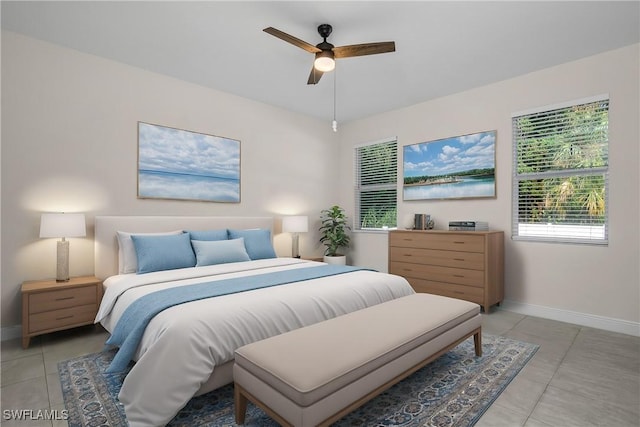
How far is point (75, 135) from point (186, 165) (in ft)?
3.71

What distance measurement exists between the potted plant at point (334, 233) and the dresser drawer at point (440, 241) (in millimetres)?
1069

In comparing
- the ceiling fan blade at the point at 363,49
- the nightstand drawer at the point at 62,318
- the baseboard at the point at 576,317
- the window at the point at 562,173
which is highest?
the ceiling fan blade at the point at 363,49

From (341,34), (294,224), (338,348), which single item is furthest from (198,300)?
(294,224)

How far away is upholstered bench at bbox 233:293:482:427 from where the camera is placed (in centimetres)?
145

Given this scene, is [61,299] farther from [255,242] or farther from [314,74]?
[314,74]

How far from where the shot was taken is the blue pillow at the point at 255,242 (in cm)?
399

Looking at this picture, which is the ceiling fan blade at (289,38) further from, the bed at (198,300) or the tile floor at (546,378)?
the tile floor at (546,378)

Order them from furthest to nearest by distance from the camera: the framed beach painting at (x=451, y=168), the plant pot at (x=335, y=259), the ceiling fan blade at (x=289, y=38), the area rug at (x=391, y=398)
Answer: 1. the plant pot at (x=335, y=259)
2. the framed beach painting at (x=451, y=168)
3. the ceiling fan blade at (x=289, y=38)
4. the area rug at (x=391, y=398)

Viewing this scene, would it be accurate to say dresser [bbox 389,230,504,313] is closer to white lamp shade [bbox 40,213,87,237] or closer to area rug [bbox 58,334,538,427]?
area rug [bbox 58,334,538,427]

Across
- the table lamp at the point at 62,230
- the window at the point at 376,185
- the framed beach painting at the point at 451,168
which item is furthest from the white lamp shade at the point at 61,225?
the framed beach painting at the point at 451,168

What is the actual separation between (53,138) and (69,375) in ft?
7.30

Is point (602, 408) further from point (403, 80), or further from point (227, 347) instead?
point (403, 80)

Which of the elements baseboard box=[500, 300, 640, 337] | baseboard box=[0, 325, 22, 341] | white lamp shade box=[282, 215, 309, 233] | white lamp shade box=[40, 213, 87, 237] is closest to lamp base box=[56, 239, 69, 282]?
white lamp shade box=[40, 213, 87, 237]

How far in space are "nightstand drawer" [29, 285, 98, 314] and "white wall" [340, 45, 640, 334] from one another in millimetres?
4114
